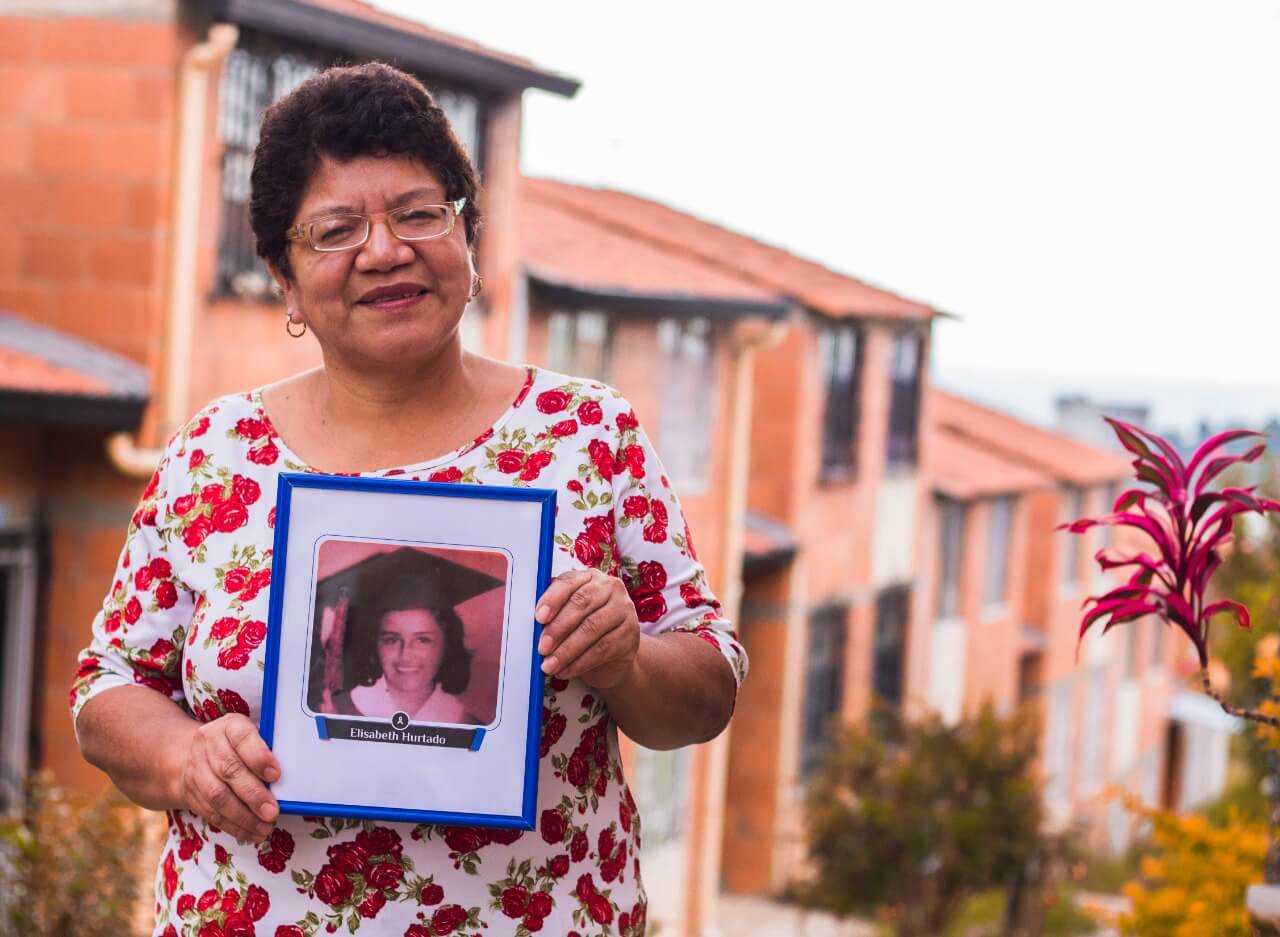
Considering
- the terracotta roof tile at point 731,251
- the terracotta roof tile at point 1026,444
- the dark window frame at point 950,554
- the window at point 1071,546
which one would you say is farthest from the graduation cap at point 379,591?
the window at point 1071,546

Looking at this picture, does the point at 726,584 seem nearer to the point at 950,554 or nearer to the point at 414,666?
the point at 950,554

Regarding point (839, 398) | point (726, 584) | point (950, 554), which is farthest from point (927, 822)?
point (950, 554)

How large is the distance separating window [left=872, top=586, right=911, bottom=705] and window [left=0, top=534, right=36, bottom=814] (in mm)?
14234

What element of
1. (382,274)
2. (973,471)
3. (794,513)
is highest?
(973,471)

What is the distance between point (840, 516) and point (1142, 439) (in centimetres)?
1806

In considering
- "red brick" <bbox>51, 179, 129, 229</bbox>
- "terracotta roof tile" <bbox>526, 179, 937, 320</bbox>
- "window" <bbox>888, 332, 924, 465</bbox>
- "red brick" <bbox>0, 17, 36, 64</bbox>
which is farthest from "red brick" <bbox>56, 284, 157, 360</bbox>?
"window" <bbox>888, 332, 924, 465</bbox>

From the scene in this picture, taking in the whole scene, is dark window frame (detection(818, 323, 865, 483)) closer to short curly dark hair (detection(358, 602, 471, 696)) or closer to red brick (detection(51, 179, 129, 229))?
red brick (detection(51, 179, 129, 229))

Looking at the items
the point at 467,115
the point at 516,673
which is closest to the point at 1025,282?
the point at 467,115

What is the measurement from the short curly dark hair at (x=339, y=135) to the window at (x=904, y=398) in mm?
19986

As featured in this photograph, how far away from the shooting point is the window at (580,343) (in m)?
14.4

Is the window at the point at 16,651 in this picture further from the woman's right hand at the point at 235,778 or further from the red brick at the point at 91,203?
the woman's right hand at the point at 235,778

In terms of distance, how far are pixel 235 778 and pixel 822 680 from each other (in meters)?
19.3

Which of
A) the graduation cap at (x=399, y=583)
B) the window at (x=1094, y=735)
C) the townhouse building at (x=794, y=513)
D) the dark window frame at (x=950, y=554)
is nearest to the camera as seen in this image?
the graduation cap at (x=399, y=583)

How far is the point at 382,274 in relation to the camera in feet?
7.50
